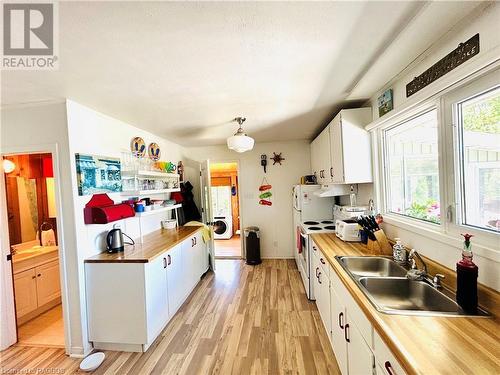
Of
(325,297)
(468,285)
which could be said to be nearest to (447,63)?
(468,285)

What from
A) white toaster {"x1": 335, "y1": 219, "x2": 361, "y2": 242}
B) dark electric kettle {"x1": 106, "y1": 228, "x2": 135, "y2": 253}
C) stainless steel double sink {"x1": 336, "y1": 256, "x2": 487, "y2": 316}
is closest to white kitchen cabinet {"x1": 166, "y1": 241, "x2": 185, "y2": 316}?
dark electric kettle {"x1": 106, "y1": 228, "x2": 135, "y2": 253}

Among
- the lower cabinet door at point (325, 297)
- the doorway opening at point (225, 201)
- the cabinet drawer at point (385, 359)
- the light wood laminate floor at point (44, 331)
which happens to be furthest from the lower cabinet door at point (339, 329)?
the doorway opening at point (225, 201)

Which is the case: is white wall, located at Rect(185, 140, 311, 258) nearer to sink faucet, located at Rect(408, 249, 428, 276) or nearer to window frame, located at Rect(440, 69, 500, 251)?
sink faucet, located at Rect(408, 249, 428, 276)

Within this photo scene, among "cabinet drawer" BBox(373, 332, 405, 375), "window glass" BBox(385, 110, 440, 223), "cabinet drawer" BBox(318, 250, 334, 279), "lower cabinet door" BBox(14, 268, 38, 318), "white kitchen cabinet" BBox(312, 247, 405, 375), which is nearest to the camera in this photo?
"cabinet drawer" BBox(373, 332, 405, 375)

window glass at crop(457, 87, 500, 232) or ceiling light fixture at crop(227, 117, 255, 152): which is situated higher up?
ceiling light fixture at crop(227, 117, 255, 152)

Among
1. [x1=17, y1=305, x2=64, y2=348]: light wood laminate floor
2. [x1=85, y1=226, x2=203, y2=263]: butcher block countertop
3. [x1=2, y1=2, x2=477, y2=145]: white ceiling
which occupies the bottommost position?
[x1=17, y1=305, x2=64, y2=348]: light wood laminate floor

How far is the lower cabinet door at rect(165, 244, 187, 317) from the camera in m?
2.56

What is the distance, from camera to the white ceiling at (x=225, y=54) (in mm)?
1087

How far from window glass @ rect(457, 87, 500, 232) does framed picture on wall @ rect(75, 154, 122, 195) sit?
9.66ft

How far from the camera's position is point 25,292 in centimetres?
262

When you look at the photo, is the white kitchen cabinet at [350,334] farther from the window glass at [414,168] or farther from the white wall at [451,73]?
the window glass at [414,168]

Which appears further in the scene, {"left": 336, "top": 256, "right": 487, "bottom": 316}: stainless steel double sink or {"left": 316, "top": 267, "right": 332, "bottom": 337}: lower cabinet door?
{"left": 316, "top": 267, "right": 332, "bottom": 337}: lower cabinet door

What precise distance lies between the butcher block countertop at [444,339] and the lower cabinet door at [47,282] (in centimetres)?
356

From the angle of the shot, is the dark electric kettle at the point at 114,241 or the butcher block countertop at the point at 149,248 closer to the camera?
the butcher block countertop at the point at 149,248
